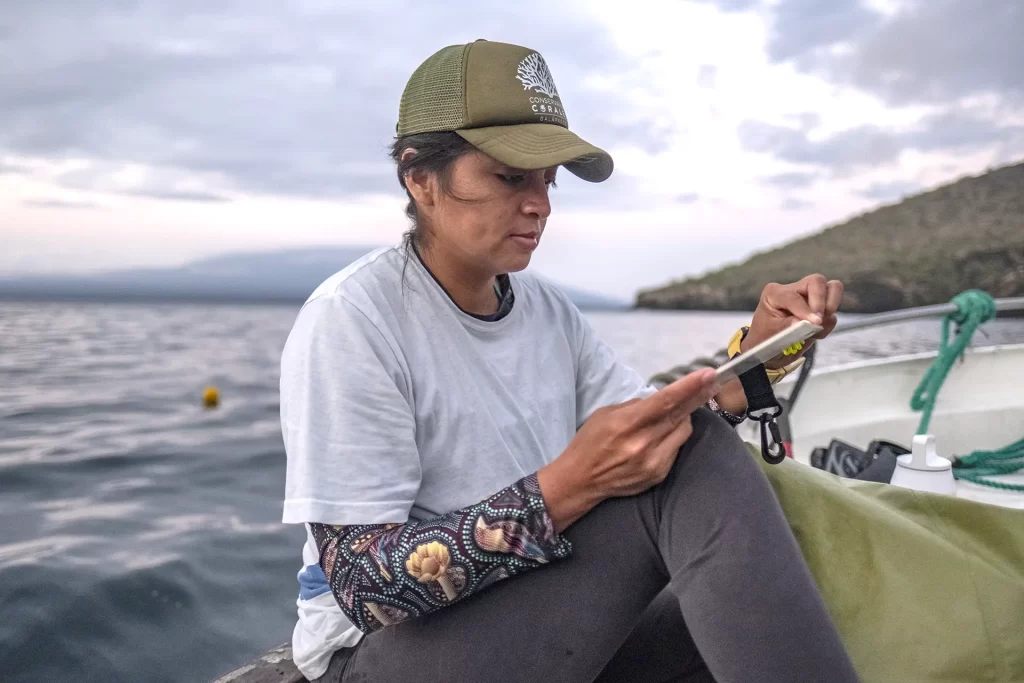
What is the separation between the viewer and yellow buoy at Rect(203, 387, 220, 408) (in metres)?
9.17

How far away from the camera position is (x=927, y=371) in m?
3.30

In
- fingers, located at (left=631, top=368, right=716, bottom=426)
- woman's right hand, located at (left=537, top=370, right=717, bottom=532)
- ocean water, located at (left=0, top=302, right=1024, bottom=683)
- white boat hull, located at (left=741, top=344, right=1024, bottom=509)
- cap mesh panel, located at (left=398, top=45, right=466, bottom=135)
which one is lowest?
ocean water, located at (left=0, top=302, right=1024, bottom=683)

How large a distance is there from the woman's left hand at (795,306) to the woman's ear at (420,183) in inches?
27.4

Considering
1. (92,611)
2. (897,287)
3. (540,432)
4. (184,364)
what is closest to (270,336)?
(184,364)

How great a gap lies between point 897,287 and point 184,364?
16.0 m

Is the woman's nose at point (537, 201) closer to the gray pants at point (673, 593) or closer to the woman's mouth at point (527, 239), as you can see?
the woman's mouth at point (527, 239)

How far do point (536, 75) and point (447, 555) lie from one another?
0.87 metres

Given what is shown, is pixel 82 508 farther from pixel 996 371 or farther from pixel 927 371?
pixel 996 371

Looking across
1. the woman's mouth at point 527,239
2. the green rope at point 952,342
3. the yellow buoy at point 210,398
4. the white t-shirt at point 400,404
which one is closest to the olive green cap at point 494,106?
the woman's mouth at point 527,239

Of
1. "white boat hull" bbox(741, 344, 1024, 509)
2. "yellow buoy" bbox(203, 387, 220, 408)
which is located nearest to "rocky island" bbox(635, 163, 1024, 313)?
"white boat hull" bbox(741, 344, 1024, 509)

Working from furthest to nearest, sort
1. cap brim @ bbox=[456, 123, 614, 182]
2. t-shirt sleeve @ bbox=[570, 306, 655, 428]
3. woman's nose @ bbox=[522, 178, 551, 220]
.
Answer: t-shirt sleeve @ bbox=[570, 306, 655, 428] → woman's nose @ bbox=[522, 178, 551, 220] → cap brim @ bbox=[456, 123, 614, 182]

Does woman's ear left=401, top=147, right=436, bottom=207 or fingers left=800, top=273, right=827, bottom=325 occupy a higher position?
woman's ear left=401, top=147, right=436, bottom=207

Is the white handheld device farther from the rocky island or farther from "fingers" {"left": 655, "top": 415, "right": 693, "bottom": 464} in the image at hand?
the rocky island

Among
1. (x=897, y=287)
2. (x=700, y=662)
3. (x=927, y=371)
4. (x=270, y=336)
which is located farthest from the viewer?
(x=270, y=336)
